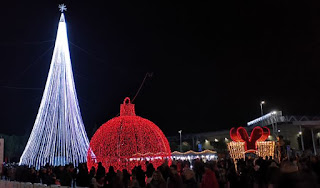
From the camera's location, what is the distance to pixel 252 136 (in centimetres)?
1883

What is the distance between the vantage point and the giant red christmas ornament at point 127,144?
12617 millimetres

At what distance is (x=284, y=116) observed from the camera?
47875 millimetres

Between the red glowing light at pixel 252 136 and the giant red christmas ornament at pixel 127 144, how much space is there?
23.3 feet

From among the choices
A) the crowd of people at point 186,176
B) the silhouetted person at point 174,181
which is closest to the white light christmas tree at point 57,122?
the crowd of people at point 186,176

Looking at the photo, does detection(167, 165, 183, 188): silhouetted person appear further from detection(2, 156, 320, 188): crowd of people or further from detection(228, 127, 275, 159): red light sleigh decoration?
detection(228, 127, 275, 159): red light sleigh decoration

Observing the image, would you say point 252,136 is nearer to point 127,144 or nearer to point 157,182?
point 127,144

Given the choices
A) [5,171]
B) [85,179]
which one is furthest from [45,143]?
[85,179]

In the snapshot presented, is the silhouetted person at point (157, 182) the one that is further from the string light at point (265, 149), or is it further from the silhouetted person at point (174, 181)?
the string light at point (265, 149)

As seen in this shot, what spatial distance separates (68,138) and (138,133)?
878 centimetres

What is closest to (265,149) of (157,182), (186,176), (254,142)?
(254,142)

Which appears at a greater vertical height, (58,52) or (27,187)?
(58,52)

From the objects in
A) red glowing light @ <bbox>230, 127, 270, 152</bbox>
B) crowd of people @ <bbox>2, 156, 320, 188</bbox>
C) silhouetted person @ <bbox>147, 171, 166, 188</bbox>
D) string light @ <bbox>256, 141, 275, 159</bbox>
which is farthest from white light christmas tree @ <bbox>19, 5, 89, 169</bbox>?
silhouetted person @ <bbox>147, 171, 166, 188</bbox>

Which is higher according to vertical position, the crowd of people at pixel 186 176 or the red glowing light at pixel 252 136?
the red glowing light at pixel 252 136

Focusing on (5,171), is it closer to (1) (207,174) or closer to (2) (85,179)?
(2) (85,179)
